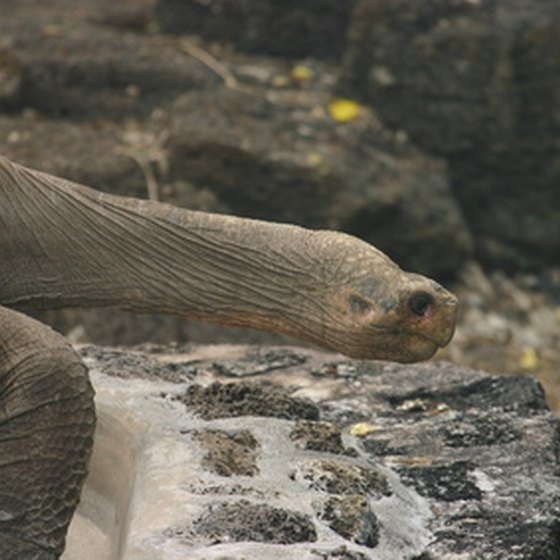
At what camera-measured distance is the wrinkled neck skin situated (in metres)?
3.80

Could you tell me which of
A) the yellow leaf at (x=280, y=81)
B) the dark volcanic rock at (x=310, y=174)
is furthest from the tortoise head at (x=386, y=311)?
the yellow leaf at (x=280, y=81)

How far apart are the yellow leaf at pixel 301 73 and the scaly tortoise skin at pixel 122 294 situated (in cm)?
→ 448

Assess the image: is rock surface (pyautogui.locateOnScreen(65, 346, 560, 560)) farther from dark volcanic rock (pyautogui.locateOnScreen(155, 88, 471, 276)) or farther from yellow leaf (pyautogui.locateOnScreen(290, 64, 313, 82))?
yellow leaf (pyautogui.locateOnScreen(290, 64, 313, 82))

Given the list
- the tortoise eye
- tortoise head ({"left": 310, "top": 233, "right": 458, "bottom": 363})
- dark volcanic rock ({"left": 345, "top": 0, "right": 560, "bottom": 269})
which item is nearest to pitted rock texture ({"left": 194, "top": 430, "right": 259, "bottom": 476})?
tortoise head ({"left": 310, "top": 233, "right": 458, "bottom": 363})

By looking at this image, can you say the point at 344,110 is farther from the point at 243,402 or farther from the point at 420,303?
the point at 420,303

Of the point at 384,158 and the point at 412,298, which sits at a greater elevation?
the point at 412,298

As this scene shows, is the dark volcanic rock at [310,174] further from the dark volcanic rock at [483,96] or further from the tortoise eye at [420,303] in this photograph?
the tortoise eye at [420,303]

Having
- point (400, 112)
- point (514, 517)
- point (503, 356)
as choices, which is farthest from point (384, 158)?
point (514, 517)

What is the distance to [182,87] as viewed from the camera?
8031 mm

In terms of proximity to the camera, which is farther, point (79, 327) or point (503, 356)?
point (503, 356)

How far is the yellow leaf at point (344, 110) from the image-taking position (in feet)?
26.6

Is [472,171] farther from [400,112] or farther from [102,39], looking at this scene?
[102,39]

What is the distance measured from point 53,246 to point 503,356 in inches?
156

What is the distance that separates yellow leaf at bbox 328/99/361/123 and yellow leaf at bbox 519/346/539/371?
46.0 inches
